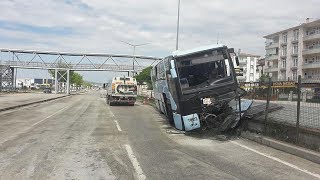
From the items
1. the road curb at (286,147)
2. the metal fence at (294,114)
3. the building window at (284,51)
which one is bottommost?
the road curb at (286,147)

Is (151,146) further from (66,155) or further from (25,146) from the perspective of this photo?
(25,146)

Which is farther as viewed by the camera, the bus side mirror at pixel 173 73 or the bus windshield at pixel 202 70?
the bus windshield at pixel 202 70

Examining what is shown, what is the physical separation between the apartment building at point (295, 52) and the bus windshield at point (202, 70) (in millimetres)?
63921

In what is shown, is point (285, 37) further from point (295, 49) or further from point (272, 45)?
point (272, 45)

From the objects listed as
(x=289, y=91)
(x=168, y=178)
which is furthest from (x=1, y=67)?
(x=168, y=178)

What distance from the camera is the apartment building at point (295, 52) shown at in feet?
270

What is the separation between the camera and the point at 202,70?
649 inches

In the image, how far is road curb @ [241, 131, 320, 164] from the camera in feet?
32.9

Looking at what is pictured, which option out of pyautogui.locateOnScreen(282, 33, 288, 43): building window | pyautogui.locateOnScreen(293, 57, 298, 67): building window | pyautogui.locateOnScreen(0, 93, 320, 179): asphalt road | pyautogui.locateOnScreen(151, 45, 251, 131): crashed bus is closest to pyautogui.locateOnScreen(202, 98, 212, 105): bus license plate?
pyautogui.locateOnScreen(151, 45, 251, 131): crashed bus

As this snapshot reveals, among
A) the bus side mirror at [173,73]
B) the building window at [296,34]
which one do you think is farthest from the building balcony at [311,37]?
the bus side mirror at [173,73]

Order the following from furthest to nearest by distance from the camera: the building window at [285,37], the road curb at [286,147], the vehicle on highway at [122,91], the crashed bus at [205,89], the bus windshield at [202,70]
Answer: the building window at [285,37], the vehicle on highway at [122,91], the bus windshield at [202,70], the crashed bus at [205,89], the road curb at [286,147]

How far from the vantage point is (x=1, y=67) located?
277 ft

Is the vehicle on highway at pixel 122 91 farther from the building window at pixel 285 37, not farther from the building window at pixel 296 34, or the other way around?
the building window at pixel 285 37

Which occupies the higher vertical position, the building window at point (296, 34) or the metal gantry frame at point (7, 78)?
the building window at point (296, 34)
